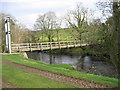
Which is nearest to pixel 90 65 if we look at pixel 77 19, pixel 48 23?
pixel 77 19

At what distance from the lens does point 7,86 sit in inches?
Result: 231

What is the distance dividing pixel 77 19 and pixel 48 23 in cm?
669

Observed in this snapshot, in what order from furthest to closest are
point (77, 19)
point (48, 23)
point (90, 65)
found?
point (48, 23), point (77, 19), point (90, 65)

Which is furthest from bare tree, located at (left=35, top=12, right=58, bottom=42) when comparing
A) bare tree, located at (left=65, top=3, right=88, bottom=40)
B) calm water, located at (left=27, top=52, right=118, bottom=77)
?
calm water, located at (left=27, top=52, right=118, bottom=77)

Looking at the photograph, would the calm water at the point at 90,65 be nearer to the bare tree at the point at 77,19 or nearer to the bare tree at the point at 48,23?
the bare tree at the point at 77,19

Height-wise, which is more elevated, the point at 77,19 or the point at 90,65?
the point at 77,19

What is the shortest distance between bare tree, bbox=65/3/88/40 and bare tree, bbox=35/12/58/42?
4004 mm

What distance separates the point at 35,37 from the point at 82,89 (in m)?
26.3

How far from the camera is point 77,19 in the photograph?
102ft

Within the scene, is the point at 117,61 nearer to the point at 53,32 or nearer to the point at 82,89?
the point at 82,89

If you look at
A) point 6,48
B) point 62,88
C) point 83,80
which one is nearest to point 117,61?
point 62,88

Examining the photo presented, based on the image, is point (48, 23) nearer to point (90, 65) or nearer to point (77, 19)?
point (77, 19)

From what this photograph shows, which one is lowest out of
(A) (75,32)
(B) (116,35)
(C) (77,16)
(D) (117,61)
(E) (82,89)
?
(E) (82,89)

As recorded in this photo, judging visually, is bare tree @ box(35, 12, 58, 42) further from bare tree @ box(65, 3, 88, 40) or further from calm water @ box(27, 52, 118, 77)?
calm water @ box(27, 52, 118, 77)
